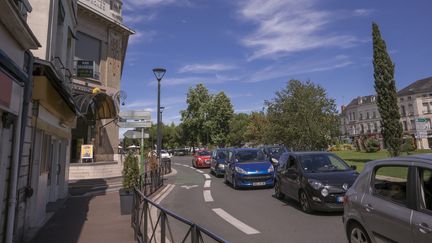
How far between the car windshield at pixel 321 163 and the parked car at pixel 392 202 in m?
4.28

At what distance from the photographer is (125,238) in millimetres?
6953

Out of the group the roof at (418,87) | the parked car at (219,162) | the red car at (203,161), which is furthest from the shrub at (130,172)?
the roof at (418,87)

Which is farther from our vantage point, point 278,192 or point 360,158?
point 360,158

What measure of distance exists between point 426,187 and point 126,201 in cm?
722

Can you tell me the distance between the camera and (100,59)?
24891 mm

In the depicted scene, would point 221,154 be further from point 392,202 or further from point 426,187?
point 426,187

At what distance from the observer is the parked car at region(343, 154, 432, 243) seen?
12.9 ft

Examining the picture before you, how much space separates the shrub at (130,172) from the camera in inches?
396

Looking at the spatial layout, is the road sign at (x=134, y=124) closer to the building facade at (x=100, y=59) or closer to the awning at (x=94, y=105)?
the awning at (x=94, y=105)

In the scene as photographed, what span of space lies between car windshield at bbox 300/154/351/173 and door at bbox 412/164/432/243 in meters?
5.48

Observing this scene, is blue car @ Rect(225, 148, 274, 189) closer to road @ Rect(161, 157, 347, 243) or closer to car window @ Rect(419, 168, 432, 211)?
road @ Rect(161, 157, 347, 243)

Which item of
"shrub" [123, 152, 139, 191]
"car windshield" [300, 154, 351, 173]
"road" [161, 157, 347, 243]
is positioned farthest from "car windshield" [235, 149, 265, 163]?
"shrub" [123, 152, 139, 191]

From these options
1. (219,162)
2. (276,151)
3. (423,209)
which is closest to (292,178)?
(423,209)

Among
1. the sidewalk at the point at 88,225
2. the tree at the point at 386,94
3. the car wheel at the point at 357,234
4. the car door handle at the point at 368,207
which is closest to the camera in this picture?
the car door handle at the point at 368,207
